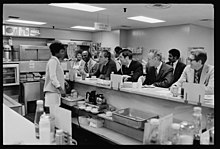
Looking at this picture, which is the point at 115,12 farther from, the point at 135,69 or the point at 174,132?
the point at 174,132

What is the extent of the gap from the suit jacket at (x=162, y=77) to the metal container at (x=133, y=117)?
0.87 metres

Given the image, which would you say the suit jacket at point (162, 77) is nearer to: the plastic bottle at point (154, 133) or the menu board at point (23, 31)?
the plastic bottle at point (154, 133)

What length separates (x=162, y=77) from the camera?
290 centimetres

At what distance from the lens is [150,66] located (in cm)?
313

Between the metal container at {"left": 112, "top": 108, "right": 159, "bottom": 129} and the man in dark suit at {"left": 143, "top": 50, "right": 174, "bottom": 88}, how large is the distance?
0.90m

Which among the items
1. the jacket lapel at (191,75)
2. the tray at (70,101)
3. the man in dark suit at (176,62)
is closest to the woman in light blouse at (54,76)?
the tray at (70,101)

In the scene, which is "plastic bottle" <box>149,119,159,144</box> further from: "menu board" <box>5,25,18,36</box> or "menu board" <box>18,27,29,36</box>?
"menu board" <box>18,27,29,36</box>

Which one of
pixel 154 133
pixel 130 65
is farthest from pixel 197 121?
pixel 130 65

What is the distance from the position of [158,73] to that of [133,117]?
1303 mm

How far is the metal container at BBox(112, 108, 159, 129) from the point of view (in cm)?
165

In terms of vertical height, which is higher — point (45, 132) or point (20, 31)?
point (20, 31)

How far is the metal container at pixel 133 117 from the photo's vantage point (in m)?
1.65

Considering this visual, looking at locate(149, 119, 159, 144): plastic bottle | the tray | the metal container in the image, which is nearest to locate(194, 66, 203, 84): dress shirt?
the metal container

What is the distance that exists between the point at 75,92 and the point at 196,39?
473 centimetres
